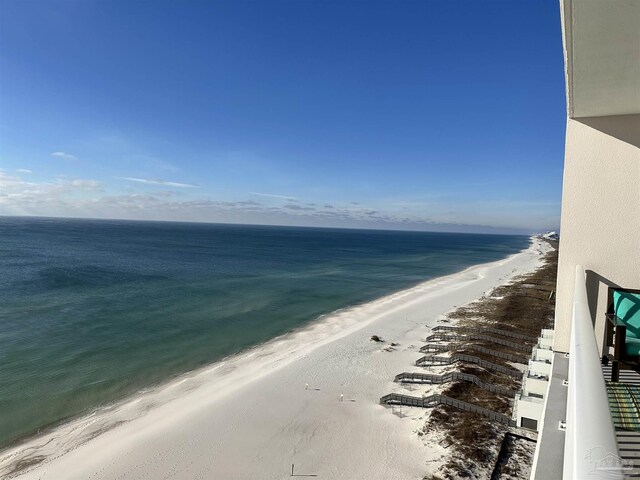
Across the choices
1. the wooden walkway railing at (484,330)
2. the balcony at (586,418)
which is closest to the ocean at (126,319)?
the wooden walkway railing at (484,330)

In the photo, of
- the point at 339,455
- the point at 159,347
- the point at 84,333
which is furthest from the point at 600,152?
the point at 84,333

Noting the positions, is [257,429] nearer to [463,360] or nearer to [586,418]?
[463,360]

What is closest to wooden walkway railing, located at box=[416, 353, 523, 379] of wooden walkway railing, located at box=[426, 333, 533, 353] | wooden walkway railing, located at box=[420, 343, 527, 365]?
wooden walkway railing, located at box=[420, 343, 527, 365]

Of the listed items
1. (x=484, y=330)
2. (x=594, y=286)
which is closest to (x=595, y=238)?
(x=594, y=286)

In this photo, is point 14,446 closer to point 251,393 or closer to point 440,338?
point 251,393

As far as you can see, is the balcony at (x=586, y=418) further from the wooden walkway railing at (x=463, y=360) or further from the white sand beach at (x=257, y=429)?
the wooden walkway railing at (x=463, y=360)
